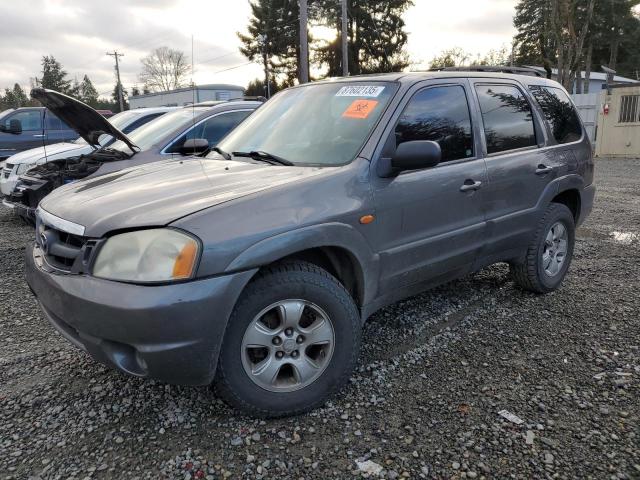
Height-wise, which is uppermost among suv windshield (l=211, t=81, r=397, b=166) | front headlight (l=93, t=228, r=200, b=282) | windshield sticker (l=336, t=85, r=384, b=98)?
windshield sticker (l=336, t=85, r=384, b=98)

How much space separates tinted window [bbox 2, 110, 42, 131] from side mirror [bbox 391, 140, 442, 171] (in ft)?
39.7

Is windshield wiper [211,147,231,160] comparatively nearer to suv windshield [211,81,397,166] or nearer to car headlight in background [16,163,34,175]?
suv windshield [211,81,397,166]

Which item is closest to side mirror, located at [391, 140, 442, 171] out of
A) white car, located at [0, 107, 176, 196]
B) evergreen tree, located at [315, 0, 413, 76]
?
white car, located at [0, 107, 176, 196]

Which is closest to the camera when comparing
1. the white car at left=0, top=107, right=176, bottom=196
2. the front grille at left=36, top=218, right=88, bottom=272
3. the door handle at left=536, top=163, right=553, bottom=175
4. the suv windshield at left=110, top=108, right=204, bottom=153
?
the front grille at left=36, top=218, right=88, bottom=272

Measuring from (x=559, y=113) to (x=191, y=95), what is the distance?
11.6 m

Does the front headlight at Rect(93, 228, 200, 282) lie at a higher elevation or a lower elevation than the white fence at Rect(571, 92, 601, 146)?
lower

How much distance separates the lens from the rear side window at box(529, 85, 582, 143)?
4211 mm

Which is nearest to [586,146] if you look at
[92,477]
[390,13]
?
[92,477]

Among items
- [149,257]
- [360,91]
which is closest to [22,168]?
[360,91]

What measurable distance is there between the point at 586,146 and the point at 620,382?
8.05 feet

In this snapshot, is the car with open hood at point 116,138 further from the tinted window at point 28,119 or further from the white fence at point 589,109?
the white fence at point 589,109

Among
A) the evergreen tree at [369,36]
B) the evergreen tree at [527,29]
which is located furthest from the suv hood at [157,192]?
the evergreen tree at [527,29]

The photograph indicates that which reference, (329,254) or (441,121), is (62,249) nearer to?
(329,254)

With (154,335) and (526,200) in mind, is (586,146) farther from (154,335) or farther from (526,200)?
(154,335)
